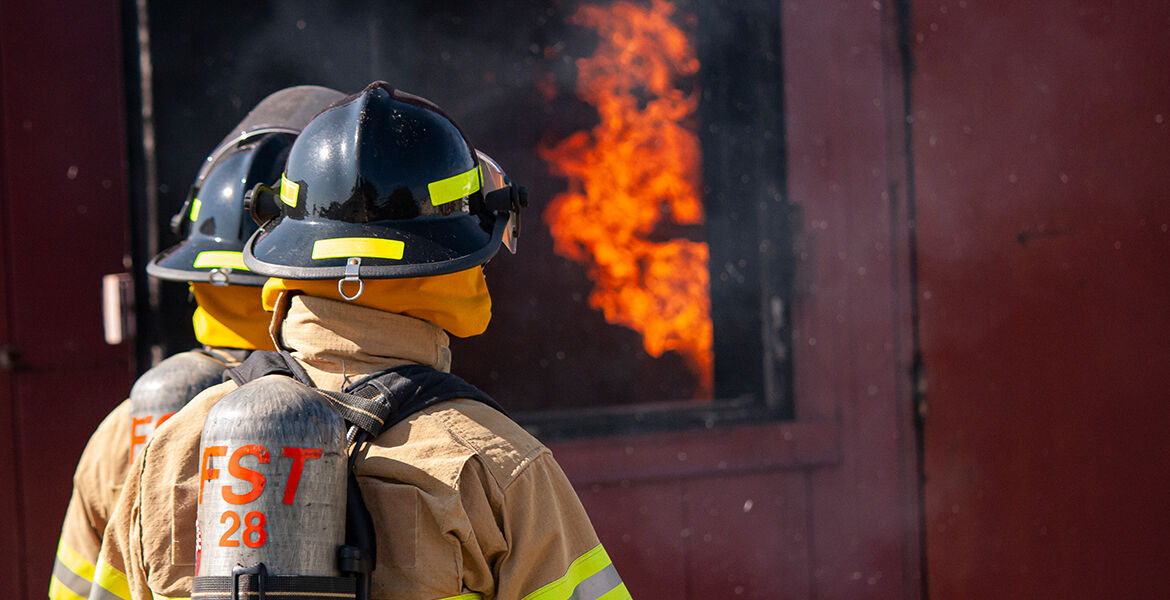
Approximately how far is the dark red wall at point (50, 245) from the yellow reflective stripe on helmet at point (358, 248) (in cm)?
216

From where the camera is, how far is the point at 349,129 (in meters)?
1.66

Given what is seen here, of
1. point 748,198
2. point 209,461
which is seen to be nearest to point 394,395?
point 209,461

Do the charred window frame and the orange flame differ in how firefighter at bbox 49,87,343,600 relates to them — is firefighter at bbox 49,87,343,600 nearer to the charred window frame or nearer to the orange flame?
the orange flame

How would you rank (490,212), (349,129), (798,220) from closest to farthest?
(349,129), (490,212), (798,220)

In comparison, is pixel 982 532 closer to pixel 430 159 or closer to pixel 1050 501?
pixel 1050 501

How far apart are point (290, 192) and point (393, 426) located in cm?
51

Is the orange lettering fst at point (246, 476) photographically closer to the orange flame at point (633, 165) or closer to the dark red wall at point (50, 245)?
the dark red wall at point (50, 245)

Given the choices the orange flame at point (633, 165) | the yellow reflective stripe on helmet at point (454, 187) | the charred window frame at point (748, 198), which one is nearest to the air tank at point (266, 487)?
the yellow reflective stripe on helmet at point (454, 187)

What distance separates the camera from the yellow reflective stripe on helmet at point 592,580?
1.53 m

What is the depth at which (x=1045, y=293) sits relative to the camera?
4020 millimetres

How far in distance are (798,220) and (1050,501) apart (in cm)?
162

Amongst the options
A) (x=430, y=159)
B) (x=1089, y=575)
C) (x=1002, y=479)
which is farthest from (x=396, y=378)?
(x=1089, y=575)

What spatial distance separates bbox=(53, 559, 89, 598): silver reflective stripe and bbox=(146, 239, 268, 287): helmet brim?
2.53ft

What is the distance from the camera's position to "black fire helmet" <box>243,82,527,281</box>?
1.59 meters
